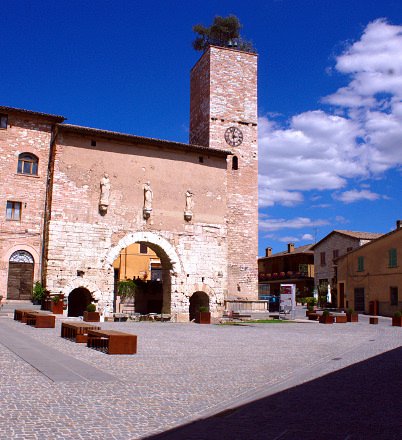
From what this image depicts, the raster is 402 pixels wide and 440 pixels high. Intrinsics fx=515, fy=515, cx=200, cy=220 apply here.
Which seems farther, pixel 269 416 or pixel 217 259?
pixel 217 259

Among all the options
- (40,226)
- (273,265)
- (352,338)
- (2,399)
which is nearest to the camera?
(2,399)

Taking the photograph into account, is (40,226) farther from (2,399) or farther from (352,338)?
(2,399)

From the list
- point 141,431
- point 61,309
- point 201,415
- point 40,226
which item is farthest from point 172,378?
point 40,226

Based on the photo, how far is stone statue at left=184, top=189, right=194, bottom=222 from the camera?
1182 inches

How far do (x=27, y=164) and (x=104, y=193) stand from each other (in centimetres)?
429

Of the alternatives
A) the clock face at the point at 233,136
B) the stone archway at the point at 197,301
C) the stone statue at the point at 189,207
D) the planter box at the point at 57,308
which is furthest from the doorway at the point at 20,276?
the clock face at the point at 233,136

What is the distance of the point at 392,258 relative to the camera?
35.2 meters

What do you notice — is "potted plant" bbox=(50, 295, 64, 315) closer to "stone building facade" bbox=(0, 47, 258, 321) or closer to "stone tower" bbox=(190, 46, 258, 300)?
"stone building facade" bbox=(0, 47, 258, 321)

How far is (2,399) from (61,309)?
17496mm

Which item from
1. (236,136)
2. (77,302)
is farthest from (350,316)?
(77,302)

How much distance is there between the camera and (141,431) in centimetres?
522

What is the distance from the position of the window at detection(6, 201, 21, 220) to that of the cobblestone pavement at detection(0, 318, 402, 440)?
43.1ft

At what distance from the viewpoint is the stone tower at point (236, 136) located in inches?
1326

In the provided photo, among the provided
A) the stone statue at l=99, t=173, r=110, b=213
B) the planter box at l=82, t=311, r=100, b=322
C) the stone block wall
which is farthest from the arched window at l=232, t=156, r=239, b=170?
the planter box at l=82, t=311, r=100, b=322
